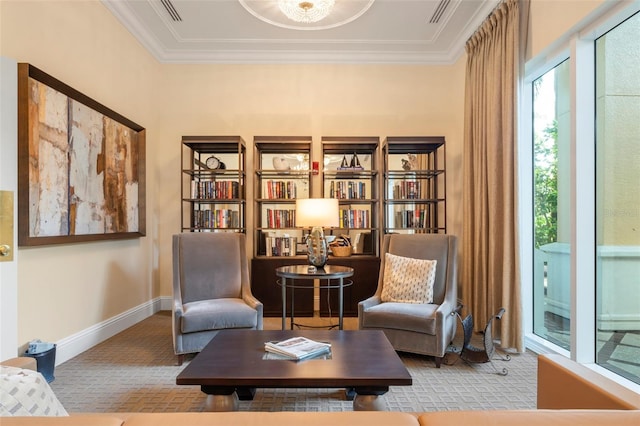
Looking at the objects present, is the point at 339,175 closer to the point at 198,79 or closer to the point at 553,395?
the point at 198,79

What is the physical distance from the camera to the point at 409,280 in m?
3.23

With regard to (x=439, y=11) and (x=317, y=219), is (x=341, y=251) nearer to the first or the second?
(x=317, y=219)

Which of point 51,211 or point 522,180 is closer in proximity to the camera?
point 51,211

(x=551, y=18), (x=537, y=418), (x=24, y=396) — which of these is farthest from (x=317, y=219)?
(x=537, y=418)

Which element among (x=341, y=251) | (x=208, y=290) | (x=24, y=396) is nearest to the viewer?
(x=24, y=396)

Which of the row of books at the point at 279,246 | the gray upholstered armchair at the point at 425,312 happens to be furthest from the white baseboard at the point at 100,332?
the gray upholstered armchair at the point at 425,312

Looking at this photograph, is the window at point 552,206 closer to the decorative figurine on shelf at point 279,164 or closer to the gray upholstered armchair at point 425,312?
the gray upholstered armchair at point 425,312

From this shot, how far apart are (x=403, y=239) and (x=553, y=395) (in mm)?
2307

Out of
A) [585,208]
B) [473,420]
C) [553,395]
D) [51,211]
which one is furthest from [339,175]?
[473,420]

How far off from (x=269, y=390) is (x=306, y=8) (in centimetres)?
311

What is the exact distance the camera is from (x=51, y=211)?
2.72m

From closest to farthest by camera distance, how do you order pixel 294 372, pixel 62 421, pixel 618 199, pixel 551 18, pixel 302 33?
pixel 62 421
pixel 294 372
pixel 618 199
pixel 551 18
pixel 302 33

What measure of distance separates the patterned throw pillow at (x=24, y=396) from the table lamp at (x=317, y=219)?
2.66m

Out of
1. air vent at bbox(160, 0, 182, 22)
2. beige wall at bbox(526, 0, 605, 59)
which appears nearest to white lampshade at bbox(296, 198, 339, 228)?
beige wall at bbox(526, 0, 605, 59)
